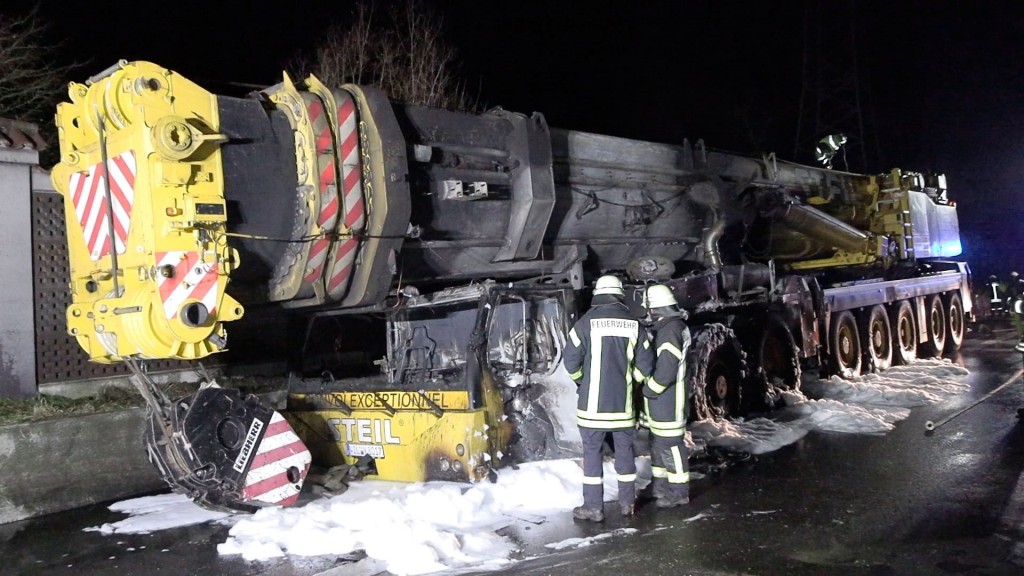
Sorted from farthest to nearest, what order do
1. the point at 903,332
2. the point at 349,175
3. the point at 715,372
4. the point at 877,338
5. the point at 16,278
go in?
→ the point at 903,332, the point at 877,338, the point at 715,372, the point at 16,278, the point at 349,175

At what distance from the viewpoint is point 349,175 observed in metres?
5.23

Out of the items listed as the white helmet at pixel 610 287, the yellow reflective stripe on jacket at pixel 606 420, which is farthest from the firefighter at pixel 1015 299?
the yellow reflective stripe on jacket at pixel 606 420

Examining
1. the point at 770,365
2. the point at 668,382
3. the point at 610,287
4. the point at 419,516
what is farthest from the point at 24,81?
the point at 770,365

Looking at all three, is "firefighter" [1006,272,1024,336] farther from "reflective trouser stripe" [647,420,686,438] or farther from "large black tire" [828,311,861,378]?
"reflective trouser stripe" [647,420,686,438]

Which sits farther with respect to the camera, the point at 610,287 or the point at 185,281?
the point at 610,287

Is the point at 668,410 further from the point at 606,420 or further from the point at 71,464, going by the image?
the point at 71,464

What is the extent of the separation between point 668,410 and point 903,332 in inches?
353

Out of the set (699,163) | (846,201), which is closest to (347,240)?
(699,163)

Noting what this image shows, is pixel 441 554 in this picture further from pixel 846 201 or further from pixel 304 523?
pixel 846 201

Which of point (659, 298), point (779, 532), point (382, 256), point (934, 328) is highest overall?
point (382, 256)

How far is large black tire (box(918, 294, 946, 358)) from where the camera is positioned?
46.8 feet

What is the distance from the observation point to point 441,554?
15.7 feet

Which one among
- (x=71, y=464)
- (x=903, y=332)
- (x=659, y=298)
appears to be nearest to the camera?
(x=659, y=298)

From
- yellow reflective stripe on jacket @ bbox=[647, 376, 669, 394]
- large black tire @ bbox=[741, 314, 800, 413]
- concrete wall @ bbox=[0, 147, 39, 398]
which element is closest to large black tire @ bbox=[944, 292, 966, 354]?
large black tire @ bbox=[741, 314, 800, 413]
